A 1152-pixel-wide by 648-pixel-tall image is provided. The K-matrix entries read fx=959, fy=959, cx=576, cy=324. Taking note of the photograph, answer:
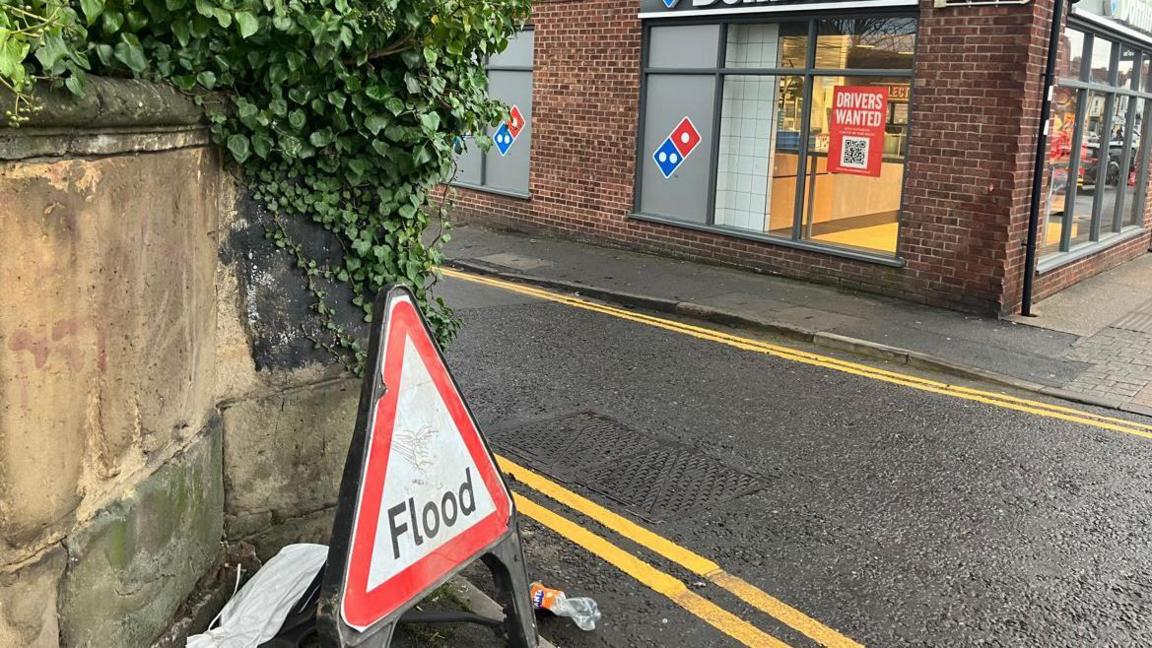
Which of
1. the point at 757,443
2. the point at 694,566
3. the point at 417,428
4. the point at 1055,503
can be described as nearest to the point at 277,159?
the point at 417,428

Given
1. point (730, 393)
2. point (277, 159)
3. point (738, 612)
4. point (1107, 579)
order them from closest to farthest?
point (277, 159)
point (738, 612)
point (1107, 579)
point (730, 393)

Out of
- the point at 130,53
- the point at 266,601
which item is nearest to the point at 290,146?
the point at 130,53

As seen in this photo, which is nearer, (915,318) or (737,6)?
(915,318)

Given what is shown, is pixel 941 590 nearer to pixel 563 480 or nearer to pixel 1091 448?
pixel 563 480

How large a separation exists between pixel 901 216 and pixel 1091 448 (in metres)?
4.58

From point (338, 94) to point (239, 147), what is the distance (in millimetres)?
374

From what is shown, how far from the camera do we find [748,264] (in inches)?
460

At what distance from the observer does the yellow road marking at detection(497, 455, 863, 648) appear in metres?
3.86

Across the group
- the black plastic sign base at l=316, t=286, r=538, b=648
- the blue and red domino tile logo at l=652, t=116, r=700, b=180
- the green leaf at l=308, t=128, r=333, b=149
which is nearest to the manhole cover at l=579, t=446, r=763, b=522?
the black plastic sign base at l=316, t=286, r=538, b=648

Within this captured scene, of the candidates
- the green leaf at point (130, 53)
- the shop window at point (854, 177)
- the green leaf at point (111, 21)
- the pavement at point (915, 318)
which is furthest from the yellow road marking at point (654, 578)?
the shop window at point (854, 177)

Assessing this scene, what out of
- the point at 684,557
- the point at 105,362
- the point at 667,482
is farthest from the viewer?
the point at 667,482

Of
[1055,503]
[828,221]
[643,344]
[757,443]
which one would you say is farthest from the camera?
[828,221]

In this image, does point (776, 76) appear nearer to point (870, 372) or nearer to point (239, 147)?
point (870, 372)

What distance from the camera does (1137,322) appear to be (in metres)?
9.60
